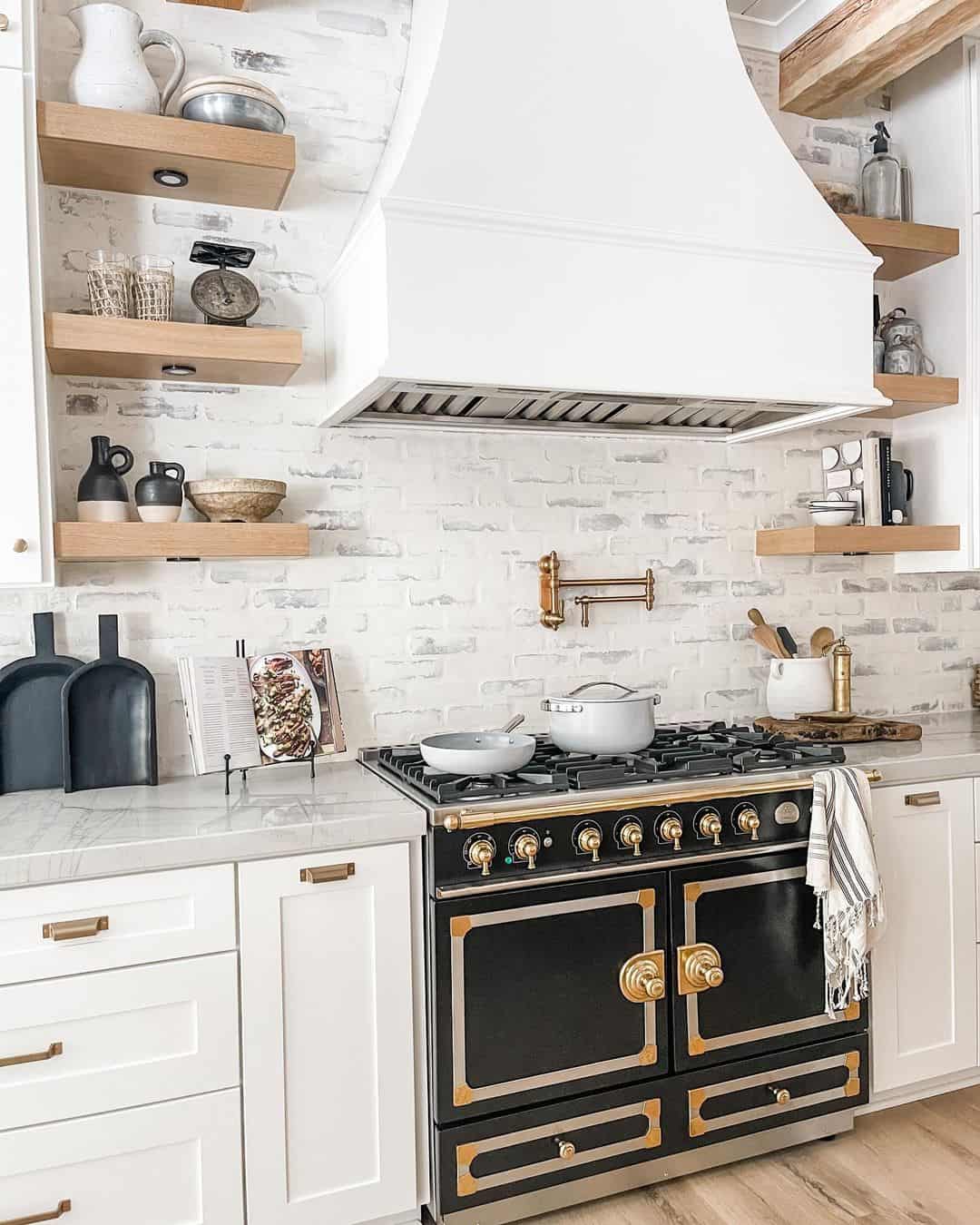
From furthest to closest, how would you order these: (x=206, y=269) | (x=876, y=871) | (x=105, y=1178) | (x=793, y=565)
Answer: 1. (x=793, y=565)
2. (x=206, y=269)
3. (x=876, y=871)
4. (x=105, y=1178)

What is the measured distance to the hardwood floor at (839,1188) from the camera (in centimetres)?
213

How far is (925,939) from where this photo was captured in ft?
8.16

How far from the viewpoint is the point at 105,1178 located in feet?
5.90

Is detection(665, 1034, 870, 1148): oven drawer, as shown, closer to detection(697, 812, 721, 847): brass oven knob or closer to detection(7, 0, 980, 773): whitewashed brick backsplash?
detection(697, 812, 721, 847): brass oven knob

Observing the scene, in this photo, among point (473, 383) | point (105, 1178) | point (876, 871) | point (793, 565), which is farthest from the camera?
point (793, 565)

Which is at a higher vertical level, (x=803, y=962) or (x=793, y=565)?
(x=793, y=565)

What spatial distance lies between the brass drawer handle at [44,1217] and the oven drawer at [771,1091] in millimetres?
1207

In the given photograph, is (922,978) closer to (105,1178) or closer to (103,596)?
(105,1178)

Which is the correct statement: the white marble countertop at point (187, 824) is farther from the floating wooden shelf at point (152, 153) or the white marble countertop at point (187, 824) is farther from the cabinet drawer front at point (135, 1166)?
the floating wooden shelf at point (152, 153)

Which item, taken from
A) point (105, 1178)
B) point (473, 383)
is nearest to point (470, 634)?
point (473, 383)

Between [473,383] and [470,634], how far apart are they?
2.59 feet

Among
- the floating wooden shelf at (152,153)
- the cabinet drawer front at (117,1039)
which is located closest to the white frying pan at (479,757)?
the cabinet drawer front at (117,1039)

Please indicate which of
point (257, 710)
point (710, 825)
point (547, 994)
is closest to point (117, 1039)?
point (257, 710)

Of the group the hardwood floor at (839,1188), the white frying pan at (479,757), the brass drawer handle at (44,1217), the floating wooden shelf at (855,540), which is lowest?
the hardwood floor at (839,1188)
